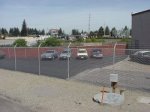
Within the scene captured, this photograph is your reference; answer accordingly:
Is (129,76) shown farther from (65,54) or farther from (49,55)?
(49,55)

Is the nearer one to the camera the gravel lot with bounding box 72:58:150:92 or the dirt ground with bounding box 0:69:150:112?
the dirt ground with bounding box 0:69:150:112

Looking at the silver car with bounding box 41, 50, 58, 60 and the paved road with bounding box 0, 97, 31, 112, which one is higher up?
the silver car with bounding box 41, 50, 58, 60

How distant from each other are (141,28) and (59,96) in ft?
140

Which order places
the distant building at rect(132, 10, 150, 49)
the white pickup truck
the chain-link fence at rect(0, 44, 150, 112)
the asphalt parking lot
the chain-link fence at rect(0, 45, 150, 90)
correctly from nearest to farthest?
the chain-link fence at rect(0, 44, 150, 112) < the chain-link fence at rect(0, 45, 150, 90) < the asphalt parking lot < the white pickup truck < the distant building at rect(132, 10, 150, 49)

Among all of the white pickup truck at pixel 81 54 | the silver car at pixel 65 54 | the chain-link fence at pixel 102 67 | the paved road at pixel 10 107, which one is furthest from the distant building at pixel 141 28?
the paved road at pixel 10 107

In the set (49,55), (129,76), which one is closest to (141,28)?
(49,55)

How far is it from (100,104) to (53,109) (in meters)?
1.67

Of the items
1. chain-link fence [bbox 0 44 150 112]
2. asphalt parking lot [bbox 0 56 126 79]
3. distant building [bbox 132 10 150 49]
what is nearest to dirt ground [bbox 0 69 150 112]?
chain-link fence [bbox 0 44 150 112]

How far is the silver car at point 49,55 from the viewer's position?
1005 inches

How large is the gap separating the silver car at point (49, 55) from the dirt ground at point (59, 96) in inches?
169

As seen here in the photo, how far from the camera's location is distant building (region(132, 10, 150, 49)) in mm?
53562

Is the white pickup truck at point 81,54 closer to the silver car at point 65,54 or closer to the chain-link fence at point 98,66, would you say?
the chain-link fence at point 98,66

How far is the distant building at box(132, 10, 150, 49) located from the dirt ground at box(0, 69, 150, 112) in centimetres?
3357

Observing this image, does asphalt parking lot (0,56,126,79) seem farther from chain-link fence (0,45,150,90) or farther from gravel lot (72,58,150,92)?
gravel lot (72,58,150,92)
